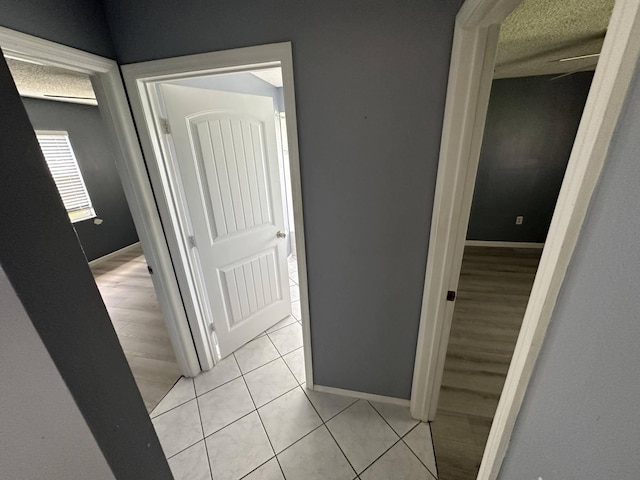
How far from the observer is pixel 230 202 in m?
1.81

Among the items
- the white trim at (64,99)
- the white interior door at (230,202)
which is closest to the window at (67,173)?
the white trim at (64,99)

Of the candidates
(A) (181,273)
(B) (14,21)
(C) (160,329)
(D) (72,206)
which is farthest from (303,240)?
(D) (72,206)

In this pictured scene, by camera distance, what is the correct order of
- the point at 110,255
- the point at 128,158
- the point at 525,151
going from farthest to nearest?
the point at 110,255 → the point at 525,151 → the point at 128,158

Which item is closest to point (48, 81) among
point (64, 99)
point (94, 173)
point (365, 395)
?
point (64, 99)

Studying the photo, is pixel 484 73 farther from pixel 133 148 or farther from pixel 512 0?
pixel 133 148

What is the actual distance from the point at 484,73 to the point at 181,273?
73.2 inches

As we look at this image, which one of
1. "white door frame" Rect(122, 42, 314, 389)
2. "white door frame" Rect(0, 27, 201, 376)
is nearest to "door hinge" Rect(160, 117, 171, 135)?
"white door frame" Rect(122, 42, 314, 389)

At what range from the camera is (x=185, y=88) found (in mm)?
1494

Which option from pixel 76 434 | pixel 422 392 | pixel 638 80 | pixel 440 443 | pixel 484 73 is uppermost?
pixel 484 73

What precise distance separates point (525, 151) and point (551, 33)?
2.07 metres

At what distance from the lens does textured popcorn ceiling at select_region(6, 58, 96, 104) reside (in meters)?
1.95

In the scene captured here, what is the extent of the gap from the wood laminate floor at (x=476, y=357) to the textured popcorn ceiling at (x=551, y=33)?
2253 millimetres

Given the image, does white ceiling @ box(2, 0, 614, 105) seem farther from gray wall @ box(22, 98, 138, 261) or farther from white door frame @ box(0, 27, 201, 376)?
white door frame @ box(0, 27, 201, 376)

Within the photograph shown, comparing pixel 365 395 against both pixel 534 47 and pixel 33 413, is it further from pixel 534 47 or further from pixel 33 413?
→ pixel 534 47
